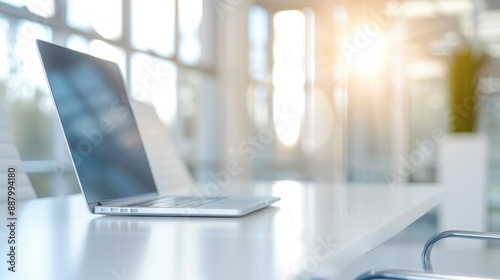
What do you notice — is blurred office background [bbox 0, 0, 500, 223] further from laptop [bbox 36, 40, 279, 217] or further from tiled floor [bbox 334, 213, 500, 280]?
laptop [bbox 36, 40, 279, 217]

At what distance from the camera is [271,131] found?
21.0 ft

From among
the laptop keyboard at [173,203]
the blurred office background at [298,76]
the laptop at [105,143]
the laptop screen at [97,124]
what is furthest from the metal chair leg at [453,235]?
the blurred office background at [298,76]

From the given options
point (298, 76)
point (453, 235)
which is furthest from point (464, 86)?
point (453, 235)

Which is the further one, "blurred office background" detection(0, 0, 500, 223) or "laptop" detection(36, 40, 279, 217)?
"blurred office background" detection(0, 0, 500, 223)

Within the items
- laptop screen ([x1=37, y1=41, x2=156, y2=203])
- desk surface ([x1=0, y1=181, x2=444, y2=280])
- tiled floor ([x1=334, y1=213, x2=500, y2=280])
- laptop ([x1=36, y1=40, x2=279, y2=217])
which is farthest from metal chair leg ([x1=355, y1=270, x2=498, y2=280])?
tiled floor ([x1=334, y1=213, x2=500, y2=280])

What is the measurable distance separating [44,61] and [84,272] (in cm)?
54

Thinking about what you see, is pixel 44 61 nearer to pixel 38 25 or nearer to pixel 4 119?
pixel 4 119

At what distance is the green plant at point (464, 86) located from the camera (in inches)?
162

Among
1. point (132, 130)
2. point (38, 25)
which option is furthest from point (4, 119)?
point (38, 25)

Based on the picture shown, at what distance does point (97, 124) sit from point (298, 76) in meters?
5.23

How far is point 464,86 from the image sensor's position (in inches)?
164

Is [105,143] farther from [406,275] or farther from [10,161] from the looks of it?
[406,275]

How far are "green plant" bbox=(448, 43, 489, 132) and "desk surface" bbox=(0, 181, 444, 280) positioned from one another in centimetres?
329

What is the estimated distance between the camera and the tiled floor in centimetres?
393
